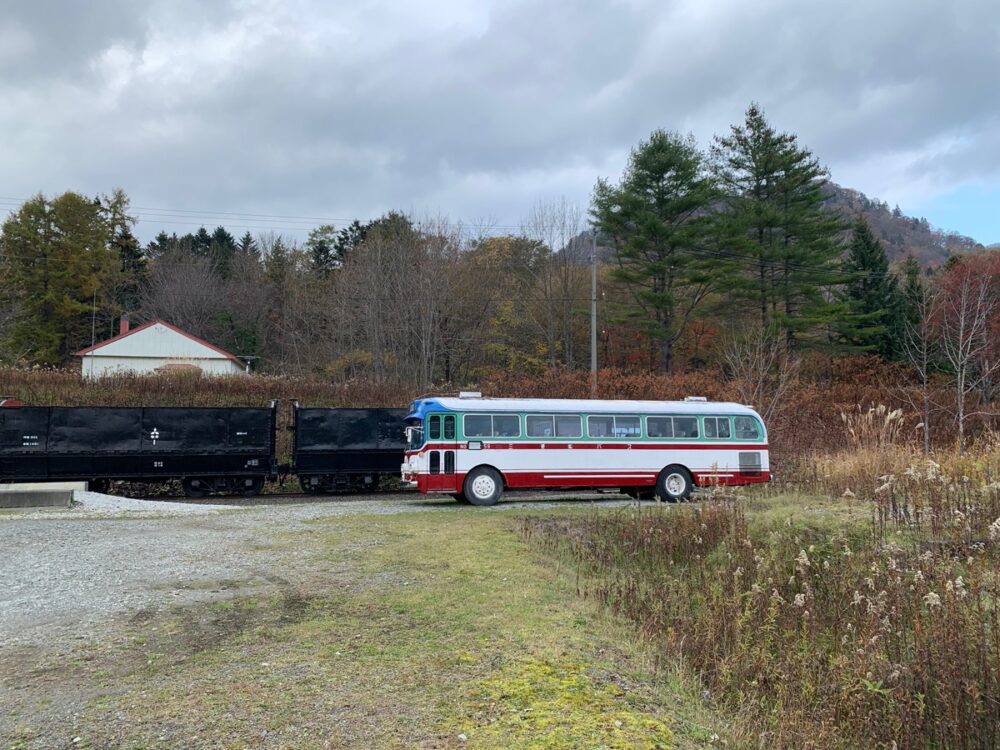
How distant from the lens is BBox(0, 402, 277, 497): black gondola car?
19328 mm

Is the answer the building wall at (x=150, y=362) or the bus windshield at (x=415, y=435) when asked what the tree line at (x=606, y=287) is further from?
the bus windshield at (x=415, y=435)

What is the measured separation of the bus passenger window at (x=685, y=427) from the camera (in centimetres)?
1817

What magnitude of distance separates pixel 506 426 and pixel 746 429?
6174mm

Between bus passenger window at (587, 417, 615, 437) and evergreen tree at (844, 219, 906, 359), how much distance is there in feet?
93.0

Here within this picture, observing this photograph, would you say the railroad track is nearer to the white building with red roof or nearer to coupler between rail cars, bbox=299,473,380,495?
coupler between rail cars, bbox=299,473,380,495

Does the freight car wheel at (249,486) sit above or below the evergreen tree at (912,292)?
below

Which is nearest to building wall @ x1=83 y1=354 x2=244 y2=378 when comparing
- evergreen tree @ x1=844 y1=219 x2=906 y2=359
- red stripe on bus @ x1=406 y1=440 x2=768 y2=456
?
red stripe on bus @ x1=406 y1=440 x2=768 y2=456

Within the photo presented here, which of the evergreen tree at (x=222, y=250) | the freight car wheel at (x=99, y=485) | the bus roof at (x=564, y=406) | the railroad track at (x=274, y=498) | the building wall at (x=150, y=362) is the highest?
the evergreen tree at (x=222, y=250)

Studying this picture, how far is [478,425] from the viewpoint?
17000 mm

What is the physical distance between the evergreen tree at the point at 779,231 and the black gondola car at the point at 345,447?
871 inches

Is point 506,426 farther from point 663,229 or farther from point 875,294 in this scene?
point 875,294

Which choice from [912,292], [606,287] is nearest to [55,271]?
[606,287]

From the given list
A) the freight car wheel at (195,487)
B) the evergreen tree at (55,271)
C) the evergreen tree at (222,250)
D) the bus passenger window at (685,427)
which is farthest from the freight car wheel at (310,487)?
the evergreen tree at (222,250)

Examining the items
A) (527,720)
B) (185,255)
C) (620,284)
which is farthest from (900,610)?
(185,255)
